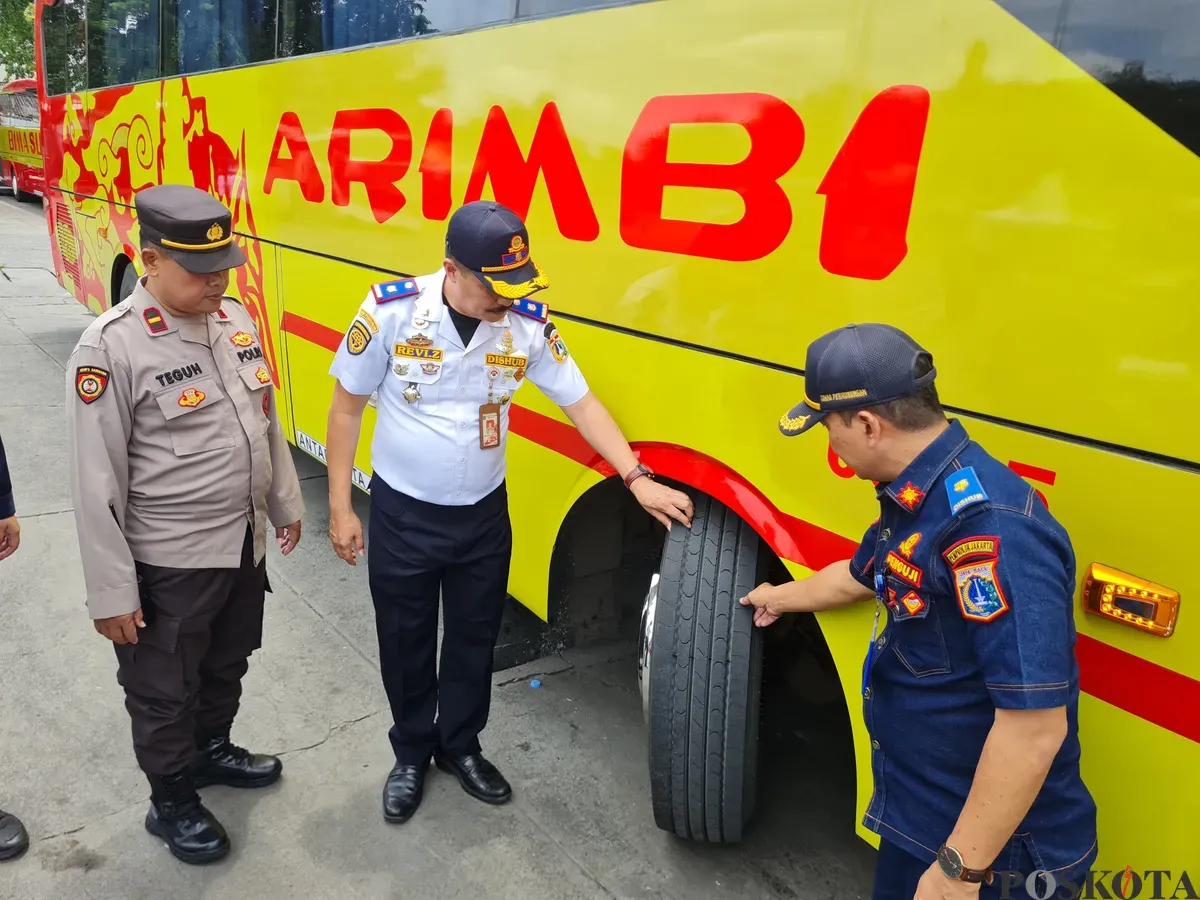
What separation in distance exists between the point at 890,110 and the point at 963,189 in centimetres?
23

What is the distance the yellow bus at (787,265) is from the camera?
1.45 m

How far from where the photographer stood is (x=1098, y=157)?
1.44 meters

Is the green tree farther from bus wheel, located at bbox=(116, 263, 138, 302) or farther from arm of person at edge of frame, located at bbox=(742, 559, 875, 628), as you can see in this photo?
arm of person at edge of frame, located at bbox=(742, 559, 875, 628)

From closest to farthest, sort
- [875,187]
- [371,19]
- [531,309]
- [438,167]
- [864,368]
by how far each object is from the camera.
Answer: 1. [864,368]
2. [875,187]
3. [531,309]
4. [438,167]
5. [371,19]

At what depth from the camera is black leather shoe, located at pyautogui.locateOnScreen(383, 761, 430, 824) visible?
8.39 feet

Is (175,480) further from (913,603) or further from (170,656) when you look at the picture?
(913,603)

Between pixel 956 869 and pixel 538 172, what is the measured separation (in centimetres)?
202

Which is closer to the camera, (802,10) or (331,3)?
(802,10)

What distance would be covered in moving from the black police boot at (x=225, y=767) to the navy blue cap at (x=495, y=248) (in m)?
1.64

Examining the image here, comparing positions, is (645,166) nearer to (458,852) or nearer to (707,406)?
(707,406)

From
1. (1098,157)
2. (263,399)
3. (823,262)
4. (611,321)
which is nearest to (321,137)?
(263,399)

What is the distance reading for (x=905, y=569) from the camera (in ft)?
4.73

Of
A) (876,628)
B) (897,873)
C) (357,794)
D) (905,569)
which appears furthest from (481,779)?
(905,569)

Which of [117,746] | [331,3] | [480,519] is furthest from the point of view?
[331,3]
